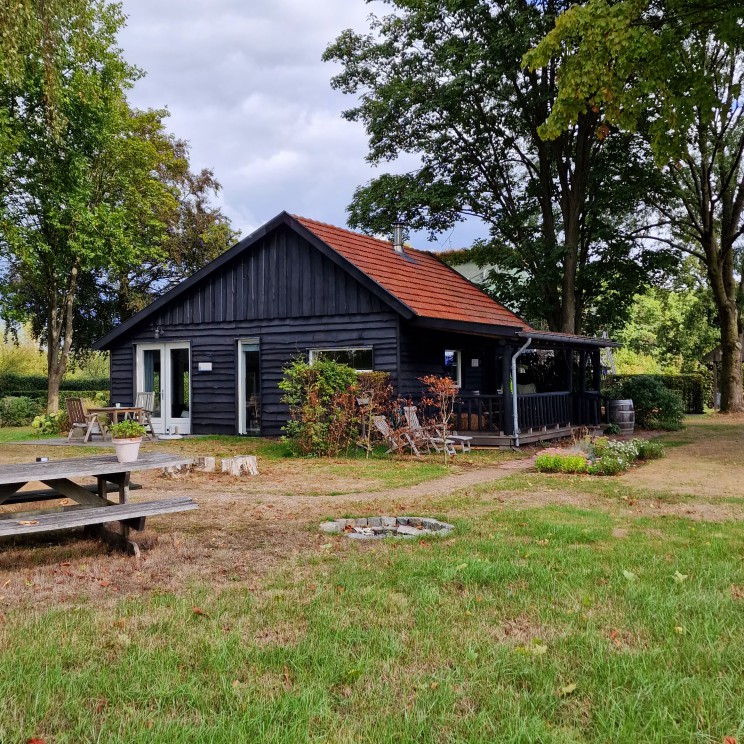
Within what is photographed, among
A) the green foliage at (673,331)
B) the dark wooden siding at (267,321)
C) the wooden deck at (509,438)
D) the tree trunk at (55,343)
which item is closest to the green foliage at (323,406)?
the dark wooden siding at (267,321)

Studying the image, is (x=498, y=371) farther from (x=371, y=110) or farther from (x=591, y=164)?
(x=371, y=110)

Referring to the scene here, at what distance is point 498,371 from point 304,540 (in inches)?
561

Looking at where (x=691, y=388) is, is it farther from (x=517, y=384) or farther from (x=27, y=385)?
(x=27, y=385)

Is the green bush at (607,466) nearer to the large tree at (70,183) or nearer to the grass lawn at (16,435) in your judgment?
the grass lawn at (16,435)

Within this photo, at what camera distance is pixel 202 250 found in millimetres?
32781

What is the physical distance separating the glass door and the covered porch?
4683mm

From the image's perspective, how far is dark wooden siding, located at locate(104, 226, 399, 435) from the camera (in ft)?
51.4

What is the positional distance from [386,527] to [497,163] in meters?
19.7

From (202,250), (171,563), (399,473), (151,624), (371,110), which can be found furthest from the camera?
(202,250)

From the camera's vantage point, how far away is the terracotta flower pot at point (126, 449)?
6117 mm

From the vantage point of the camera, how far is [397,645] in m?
3.42

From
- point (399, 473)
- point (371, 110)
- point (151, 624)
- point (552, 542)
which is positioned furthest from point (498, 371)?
point (151, 624)

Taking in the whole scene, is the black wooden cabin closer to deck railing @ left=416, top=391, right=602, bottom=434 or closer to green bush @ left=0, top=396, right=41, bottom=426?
deck railing @ left=416, top=391, right=602, bottom=434

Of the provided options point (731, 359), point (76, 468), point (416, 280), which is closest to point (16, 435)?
point (416, 280)
